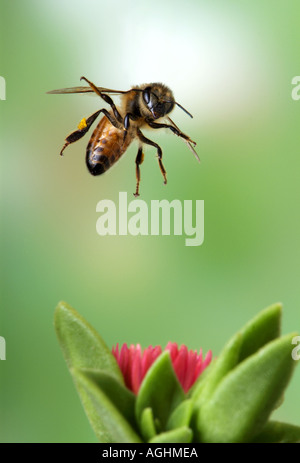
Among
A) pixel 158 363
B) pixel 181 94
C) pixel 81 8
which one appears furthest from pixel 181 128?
pixel 158 363

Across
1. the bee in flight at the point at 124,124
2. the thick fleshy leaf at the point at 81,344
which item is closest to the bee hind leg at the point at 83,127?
the bee in flight at the point at 124,124

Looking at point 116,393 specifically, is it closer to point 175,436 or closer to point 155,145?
point 175,436

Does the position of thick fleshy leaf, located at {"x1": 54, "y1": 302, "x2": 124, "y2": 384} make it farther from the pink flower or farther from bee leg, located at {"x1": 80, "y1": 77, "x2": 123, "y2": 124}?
bee leg, located at {"x1": 80, "y1": 77, "x2": 123, "y2": 124}

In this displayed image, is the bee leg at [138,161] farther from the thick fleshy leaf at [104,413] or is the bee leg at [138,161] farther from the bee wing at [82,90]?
the thick fleshy leaf at [104,413]

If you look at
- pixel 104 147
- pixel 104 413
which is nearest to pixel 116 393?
pixel 104 413


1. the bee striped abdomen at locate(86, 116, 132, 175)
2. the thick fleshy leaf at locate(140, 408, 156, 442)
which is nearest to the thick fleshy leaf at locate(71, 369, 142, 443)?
the thick fleshy leaf at locate(140, 408, 156, 442)

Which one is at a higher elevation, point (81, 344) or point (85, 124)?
point (85, 124)

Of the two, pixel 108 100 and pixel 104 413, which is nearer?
pixel 104 413
